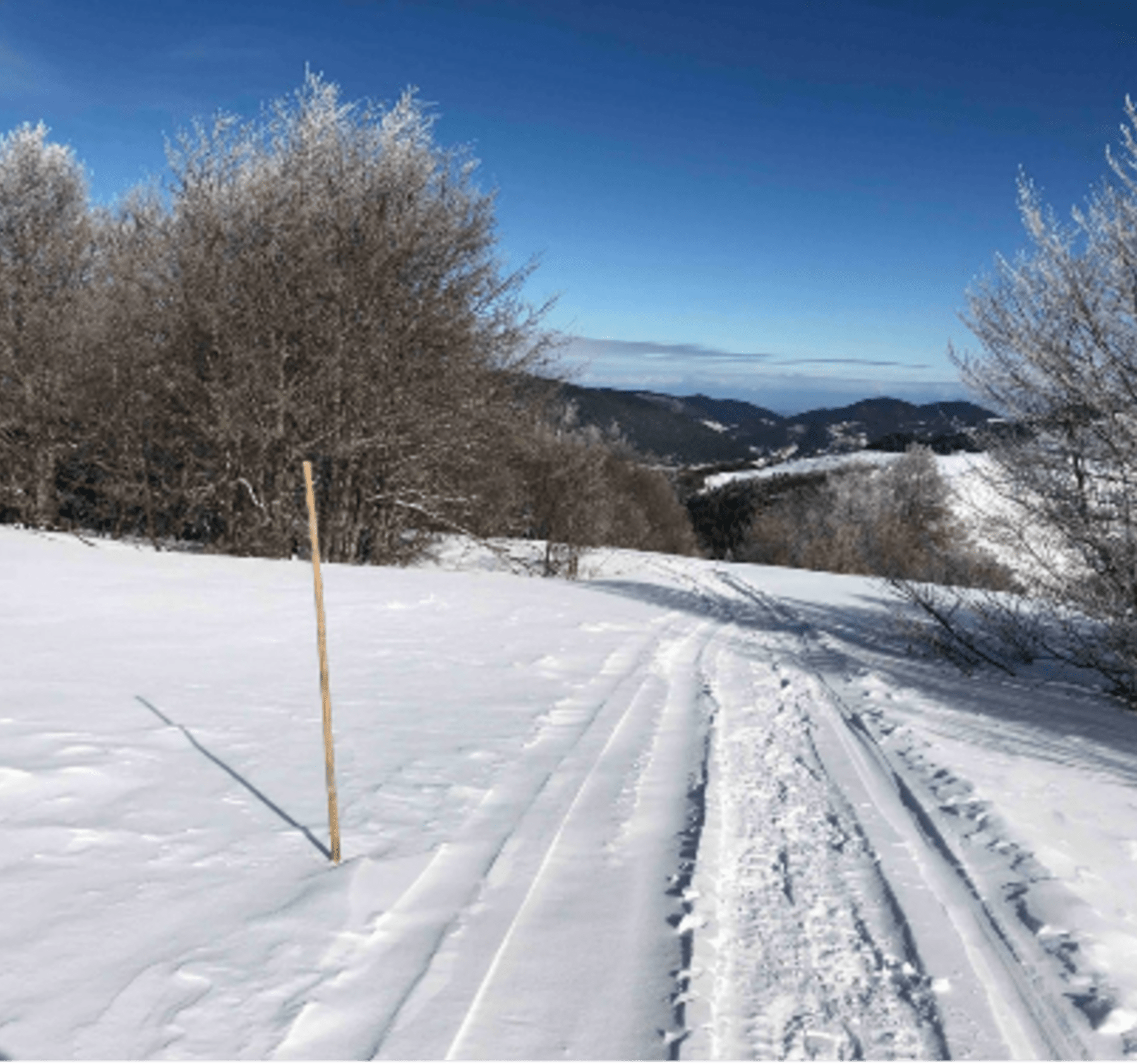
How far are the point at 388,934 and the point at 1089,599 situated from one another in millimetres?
7409

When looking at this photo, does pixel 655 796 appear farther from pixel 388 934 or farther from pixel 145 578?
pixel 145 578

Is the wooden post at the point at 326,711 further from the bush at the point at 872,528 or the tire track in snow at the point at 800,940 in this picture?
the bush at the point at 872,528

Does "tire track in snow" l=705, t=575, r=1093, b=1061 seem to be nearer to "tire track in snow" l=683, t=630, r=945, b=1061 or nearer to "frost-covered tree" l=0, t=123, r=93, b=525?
"tire track in snow" l=683, t=630, r=945, b=1061

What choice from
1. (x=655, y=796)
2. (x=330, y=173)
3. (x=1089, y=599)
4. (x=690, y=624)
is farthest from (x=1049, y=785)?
(x=330, y=173)

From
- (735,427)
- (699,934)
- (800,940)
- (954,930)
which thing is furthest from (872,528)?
(735,427)

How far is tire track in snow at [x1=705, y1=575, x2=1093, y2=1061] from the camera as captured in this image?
2.58 metres

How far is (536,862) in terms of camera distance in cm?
356

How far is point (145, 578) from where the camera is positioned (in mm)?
9664

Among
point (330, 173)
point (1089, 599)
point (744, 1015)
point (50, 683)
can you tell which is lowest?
point (744, 1015)

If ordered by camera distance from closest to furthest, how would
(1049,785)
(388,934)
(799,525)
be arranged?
1. (388,934)
2. (1049,785)
3. (799,525)

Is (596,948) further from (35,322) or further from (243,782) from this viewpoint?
(35,322)

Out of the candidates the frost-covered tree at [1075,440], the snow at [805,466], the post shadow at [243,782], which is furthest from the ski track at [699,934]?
the snow at [805,466]

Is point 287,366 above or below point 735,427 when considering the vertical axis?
below

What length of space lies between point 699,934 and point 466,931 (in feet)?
2.92
